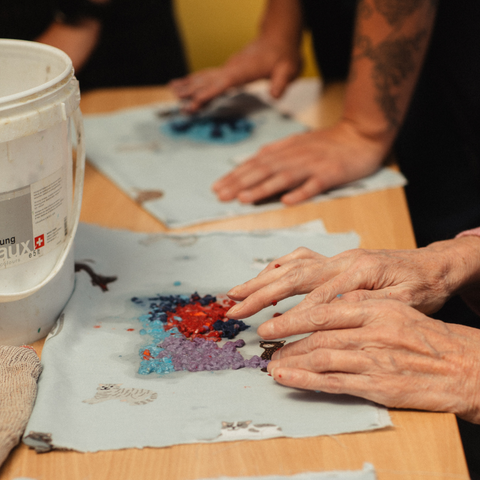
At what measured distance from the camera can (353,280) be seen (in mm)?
690

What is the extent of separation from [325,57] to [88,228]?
1.03 meters

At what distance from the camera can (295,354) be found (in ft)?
2.09

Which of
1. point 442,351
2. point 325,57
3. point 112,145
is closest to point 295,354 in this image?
point 442,351

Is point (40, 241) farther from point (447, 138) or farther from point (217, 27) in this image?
point (217, 27)

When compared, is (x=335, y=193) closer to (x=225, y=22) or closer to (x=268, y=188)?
(x=268, y=188)

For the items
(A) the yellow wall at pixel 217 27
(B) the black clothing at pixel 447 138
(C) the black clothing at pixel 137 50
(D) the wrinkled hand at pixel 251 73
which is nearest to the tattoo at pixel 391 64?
(B) the black clothing at pixel 447 138

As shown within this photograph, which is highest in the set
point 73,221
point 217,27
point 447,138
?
point 73,221

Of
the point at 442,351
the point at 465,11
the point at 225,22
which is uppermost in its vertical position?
the point at 465,11

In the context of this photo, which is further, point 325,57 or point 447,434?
point 325,57

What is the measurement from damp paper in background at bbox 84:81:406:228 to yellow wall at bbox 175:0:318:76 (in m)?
1.18

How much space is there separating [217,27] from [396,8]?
1.72m

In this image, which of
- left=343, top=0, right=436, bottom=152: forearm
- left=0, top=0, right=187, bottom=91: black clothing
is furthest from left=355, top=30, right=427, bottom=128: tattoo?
left=0, top=0, right=187, bottom=91: black clothing

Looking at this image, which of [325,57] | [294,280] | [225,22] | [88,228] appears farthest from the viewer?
[225,22]

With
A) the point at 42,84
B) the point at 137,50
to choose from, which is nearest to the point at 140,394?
the point at 42,84
